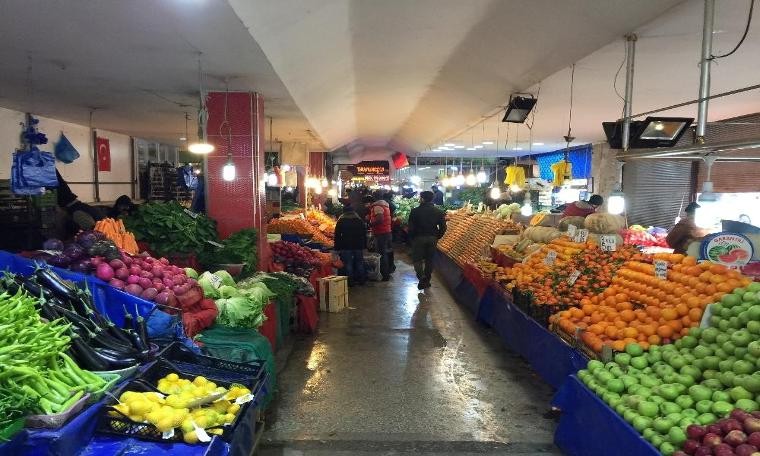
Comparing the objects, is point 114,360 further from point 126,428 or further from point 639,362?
point 639,362

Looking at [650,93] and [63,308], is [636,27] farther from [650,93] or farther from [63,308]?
[63,308]

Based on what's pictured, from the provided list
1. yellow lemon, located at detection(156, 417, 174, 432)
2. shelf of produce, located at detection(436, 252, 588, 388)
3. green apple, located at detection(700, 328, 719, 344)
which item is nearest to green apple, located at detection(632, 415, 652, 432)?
green apple, located at detection(700, 328, 719, 344)

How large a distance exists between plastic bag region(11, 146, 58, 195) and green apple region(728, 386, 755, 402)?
681cm

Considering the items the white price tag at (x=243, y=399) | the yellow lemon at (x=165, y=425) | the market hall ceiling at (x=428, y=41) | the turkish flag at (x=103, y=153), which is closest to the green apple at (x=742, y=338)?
the market hall ceiling at (x=428, y=41)

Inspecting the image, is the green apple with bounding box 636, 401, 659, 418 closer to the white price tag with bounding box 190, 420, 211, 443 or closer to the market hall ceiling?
the white price tag with bounding box 190, 420, 211, 443

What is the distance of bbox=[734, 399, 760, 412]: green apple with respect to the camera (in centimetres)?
296

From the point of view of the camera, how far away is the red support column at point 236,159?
279 inches

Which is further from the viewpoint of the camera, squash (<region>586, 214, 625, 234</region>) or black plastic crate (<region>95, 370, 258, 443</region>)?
squash (<region>586, 214, 625, 234</region>)

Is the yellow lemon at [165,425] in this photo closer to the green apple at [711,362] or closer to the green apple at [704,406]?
the green apple at [704,406]

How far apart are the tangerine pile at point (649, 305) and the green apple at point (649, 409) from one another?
95 centimetres

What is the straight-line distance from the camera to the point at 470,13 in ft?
17.5

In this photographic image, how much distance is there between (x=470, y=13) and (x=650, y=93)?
15.0 ft

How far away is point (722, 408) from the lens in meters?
3.02

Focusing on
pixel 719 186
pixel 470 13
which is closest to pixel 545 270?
pixel 470 13
